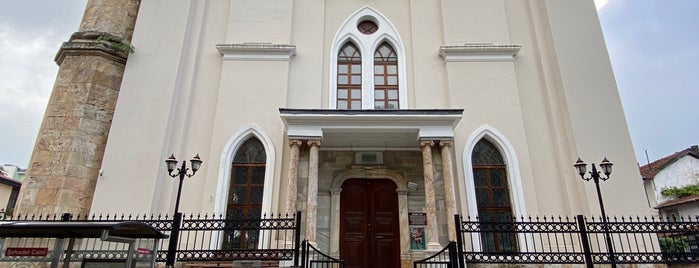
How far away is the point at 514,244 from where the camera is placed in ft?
30.4

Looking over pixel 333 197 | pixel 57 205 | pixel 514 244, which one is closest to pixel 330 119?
pixel 333 197

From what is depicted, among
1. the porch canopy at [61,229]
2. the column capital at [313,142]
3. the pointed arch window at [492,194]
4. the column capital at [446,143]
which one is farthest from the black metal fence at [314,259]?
the pointed arch window at [492,194]

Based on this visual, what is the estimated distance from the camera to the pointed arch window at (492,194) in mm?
9258

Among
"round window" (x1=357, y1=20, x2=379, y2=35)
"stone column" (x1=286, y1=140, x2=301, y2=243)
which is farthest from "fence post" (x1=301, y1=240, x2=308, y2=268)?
"round window" (x1=357, y1=20, x2=379, y2=35)

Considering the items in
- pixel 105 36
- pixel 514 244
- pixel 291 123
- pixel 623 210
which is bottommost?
pixel 514 244

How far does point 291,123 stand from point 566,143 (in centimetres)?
716

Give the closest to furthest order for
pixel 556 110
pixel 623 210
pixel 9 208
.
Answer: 1. pixel 623 210
2. pixel 556 110
3. pixel 9 208

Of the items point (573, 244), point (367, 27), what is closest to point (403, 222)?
point (573, 244)

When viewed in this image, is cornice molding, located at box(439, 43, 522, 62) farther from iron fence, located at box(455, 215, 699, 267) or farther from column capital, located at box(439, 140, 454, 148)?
iron fence, located at box(455, 215, 699, 267)

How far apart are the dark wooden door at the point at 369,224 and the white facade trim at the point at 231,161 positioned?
76.1 inches

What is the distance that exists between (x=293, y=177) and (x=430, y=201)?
3.18m

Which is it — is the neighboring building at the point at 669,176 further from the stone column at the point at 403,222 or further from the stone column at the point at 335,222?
the stone column at the point at 335,222

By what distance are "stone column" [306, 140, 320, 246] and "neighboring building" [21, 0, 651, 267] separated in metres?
0.03

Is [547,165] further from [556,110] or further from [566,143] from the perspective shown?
[556,110]
